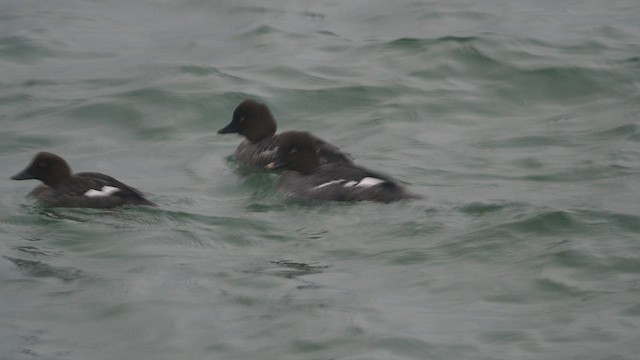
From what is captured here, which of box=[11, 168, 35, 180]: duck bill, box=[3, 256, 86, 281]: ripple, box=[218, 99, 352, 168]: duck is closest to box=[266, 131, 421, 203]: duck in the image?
box=[218, 99, 352, 168]: duck

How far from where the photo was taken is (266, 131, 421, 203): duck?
38.5 feet

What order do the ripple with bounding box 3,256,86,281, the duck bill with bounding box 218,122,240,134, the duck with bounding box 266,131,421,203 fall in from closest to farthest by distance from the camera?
1. the ripple with bounding box 3,256,86,281
2. the duck with bounding box 266,131,421,203
3. the duck bill with bounding box 218,122,240,134

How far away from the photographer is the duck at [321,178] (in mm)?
11742

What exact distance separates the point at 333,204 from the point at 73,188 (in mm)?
2090

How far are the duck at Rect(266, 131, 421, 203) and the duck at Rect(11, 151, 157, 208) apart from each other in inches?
53.2

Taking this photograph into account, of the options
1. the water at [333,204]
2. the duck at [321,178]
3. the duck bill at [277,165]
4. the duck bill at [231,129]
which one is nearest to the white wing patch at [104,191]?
the water at [333,204]

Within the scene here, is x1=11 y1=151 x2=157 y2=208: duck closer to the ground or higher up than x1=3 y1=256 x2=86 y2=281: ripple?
higher up

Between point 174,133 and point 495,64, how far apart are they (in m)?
4.14

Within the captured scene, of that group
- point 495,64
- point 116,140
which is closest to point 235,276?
point 116,140

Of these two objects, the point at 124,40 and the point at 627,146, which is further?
the point at 124,40

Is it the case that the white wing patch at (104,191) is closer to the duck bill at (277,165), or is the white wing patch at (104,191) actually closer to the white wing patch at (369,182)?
the duck bill at (277,165)

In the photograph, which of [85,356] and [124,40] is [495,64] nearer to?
[124,40]

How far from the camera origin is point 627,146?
13.7 metres

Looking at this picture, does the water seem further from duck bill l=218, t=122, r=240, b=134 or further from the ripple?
duck bill l=218, t=122, r=240, b=134
